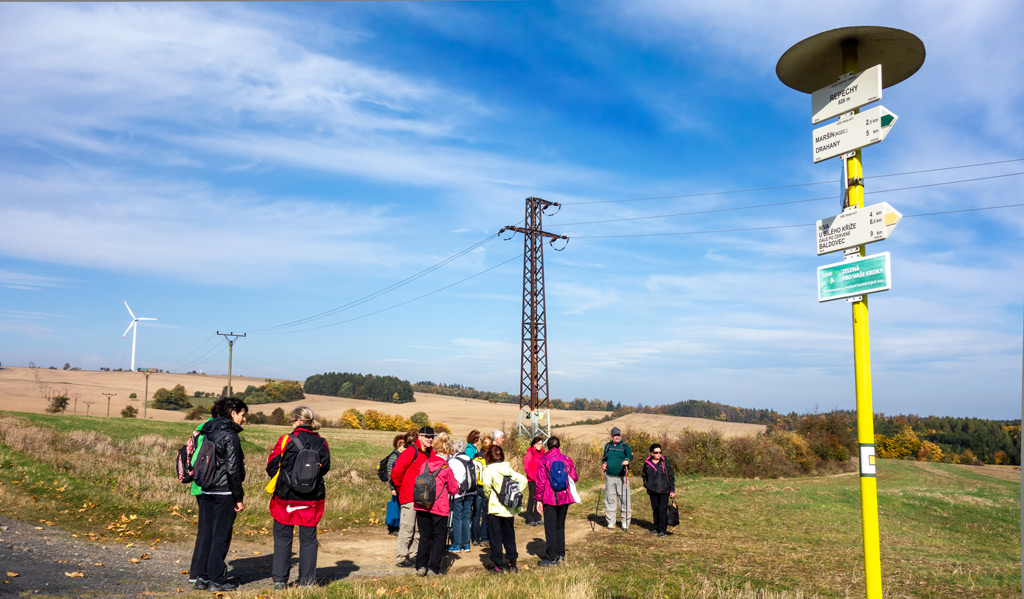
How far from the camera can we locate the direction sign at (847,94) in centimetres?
478

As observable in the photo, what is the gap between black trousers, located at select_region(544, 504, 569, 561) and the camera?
33.3 feet

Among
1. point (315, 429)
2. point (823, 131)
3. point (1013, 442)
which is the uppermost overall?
point (823, 131)

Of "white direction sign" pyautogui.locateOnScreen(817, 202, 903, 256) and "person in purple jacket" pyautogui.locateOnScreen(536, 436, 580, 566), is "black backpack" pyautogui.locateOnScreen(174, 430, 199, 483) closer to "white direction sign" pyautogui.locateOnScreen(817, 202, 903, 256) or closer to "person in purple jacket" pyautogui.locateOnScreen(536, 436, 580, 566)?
"person in purple jacket" pyautogui.locateOnScreen(536, 436, 580, 566)

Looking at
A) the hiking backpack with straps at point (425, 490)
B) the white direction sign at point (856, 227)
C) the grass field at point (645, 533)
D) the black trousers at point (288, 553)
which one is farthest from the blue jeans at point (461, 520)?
the white direction sign at point (856, 227)

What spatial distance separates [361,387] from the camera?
365 feet

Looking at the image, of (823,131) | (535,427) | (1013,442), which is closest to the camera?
(823,131)

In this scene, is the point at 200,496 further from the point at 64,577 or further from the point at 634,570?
the point at 634,570

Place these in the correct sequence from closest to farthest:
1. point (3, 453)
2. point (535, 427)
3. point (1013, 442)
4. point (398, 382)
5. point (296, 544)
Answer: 1. point (296, 544)
2. point (3, 453)
3. point (535, 427)
4. point (1013, 442)
5. point (398, 382)

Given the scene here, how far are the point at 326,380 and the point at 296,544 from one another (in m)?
111

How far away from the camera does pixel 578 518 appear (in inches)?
602

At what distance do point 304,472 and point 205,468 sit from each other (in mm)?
1241

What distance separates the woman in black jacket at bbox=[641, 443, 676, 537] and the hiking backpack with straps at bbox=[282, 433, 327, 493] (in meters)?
7.88

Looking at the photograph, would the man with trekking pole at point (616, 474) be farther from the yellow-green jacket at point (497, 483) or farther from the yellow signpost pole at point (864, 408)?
the yellow signpost pole at point (864, 408)

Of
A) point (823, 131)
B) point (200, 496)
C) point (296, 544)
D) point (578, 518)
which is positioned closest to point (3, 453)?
point (296, 544)
